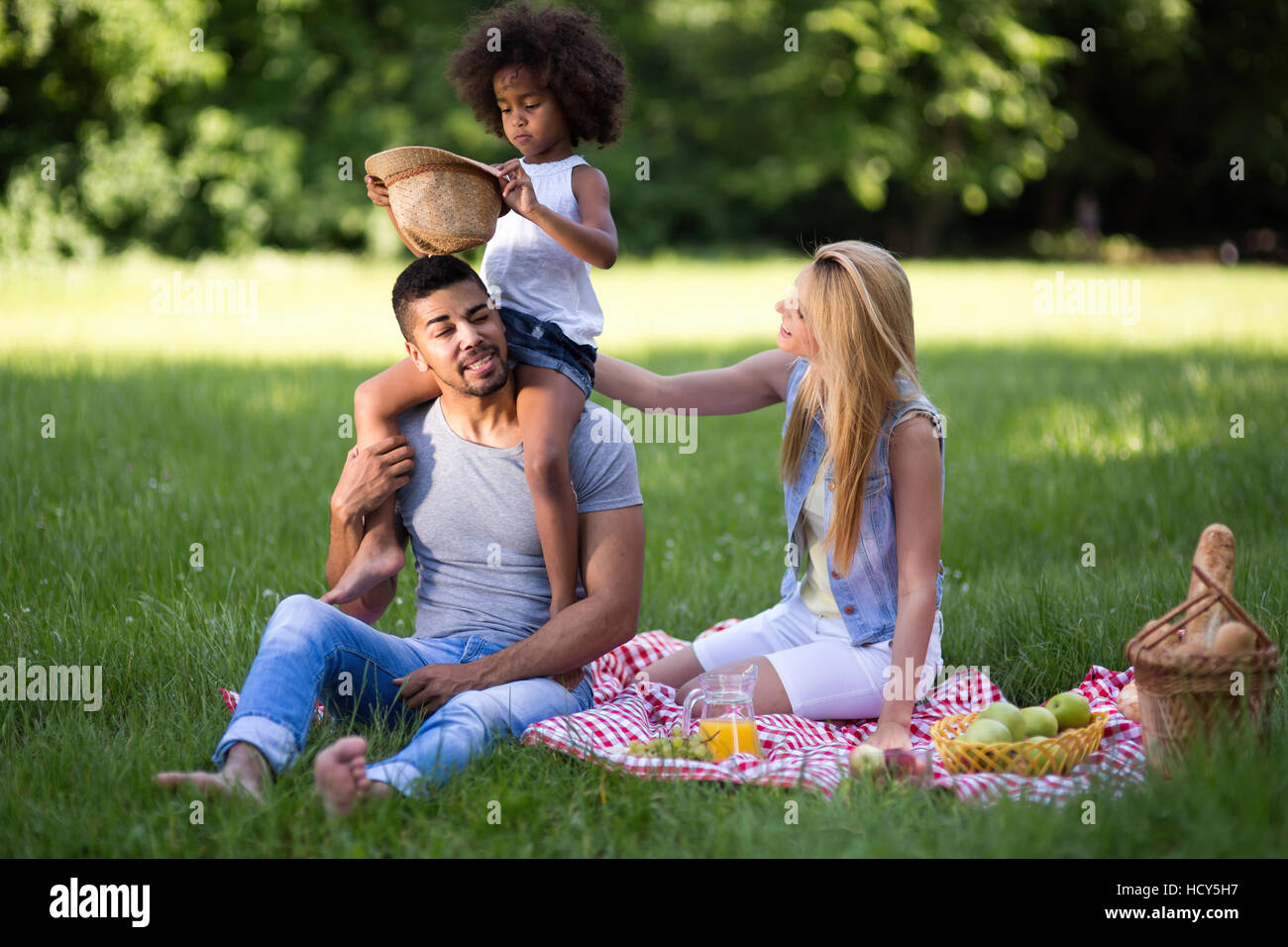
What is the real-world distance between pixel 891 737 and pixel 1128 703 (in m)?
0.77

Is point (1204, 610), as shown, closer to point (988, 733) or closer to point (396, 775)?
point (988, 733)

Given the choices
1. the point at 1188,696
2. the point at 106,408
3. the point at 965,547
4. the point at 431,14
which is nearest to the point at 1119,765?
the point at 1188,696

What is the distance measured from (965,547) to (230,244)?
63.1ft

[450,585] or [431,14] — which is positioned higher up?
[431,14]

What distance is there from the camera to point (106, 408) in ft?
23.8

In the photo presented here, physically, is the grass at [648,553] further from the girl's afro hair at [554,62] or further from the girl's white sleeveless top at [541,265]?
the girl's afro hair at [554,62]

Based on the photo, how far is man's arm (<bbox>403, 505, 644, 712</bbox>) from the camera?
3266 millimetres

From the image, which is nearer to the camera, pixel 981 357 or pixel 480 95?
pixel 480 95

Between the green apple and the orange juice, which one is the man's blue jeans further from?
the green apple

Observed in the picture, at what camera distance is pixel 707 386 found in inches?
157

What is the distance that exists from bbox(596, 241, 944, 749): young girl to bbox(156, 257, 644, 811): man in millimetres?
512

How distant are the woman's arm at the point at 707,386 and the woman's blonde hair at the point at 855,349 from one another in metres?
0.56

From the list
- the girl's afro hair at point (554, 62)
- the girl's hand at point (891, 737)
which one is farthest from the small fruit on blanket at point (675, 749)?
the girl's afro hair at point (554, 62)
